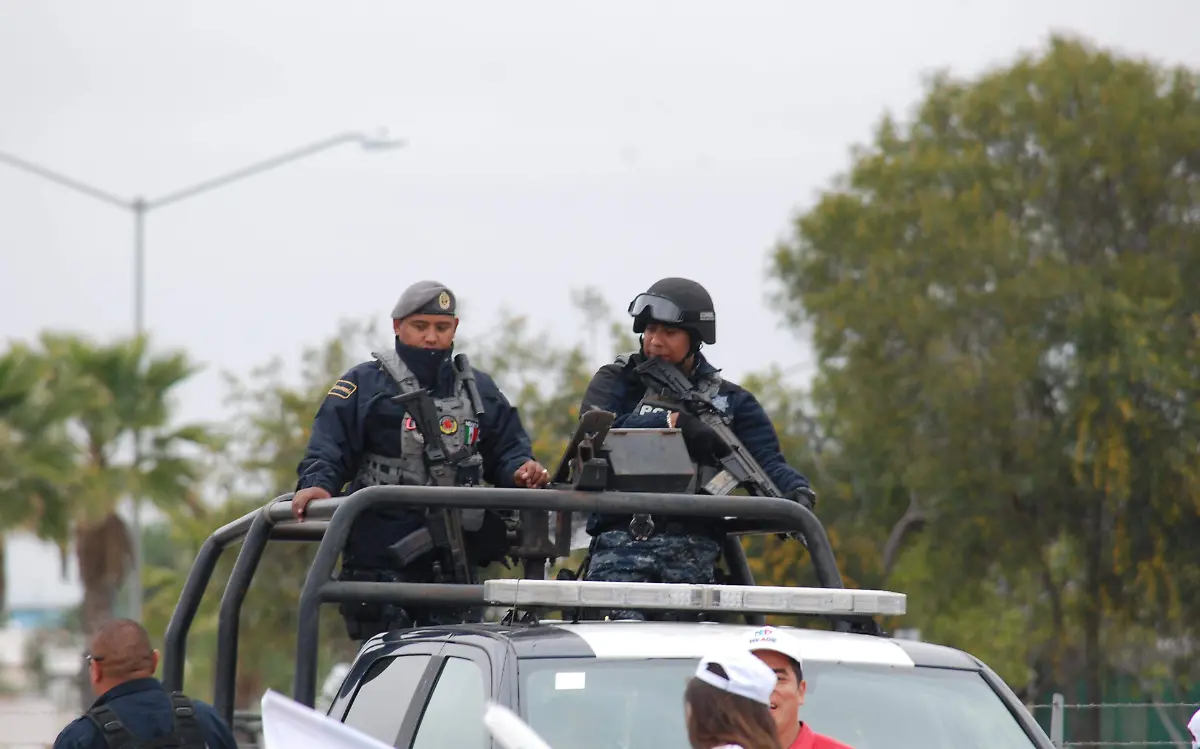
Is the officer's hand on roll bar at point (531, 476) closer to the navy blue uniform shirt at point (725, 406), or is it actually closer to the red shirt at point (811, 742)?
the navy blue uniform shirt at point (725, 406)

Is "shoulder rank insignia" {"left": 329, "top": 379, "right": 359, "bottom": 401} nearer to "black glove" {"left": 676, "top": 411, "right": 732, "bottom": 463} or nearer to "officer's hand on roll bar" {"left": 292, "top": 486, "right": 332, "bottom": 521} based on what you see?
"officer's hand on roll bar" {"left": 292, "top": 486, "right": 332, "bottom": 521}

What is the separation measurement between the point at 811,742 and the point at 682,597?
865 mm

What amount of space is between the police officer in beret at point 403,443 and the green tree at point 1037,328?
21.8 m

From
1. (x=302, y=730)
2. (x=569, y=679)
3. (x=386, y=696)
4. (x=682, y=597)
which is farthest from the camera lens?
(x=386, y=696)

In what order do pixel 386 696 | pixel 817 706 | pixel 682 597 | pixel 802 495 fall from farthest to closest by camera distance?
pixel 802 495 < pixel 386 696 < pixel 682 597 < pixel 817 706

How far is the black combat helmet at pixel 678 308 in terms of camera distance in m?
6.88

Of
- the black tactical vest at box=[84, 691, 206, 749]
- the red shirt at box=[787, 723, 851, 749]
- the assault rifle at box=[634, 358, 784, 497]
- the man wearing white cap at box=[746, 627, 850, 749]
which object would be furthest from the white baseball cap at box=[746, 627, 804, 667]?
the assault rifle at box=[634, 358, 784, 497]

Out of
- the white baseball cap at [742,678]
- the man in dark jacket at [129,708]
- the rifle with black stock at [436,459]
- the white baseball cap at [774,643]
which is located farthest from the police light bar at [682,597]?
the white baseball cap at [742,678]

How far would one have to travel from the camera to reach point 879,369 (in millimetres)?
29812

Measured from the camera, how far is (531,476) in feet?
22.6

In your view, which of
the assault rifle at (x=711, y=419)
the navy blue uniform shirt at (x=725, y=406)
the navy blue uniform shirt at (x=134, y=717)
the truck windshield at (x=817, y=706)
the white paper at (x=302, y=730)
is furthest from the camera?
the navy blue uniform shirt at (x=725, y=406)

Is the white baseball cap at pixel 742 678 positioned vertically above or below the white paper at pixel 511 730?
above

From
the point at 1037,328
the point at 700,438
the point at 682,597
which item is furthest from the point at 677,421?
the point at 1037,328

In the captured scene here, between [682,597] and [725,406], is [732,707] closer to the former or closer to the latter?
[682,597]
